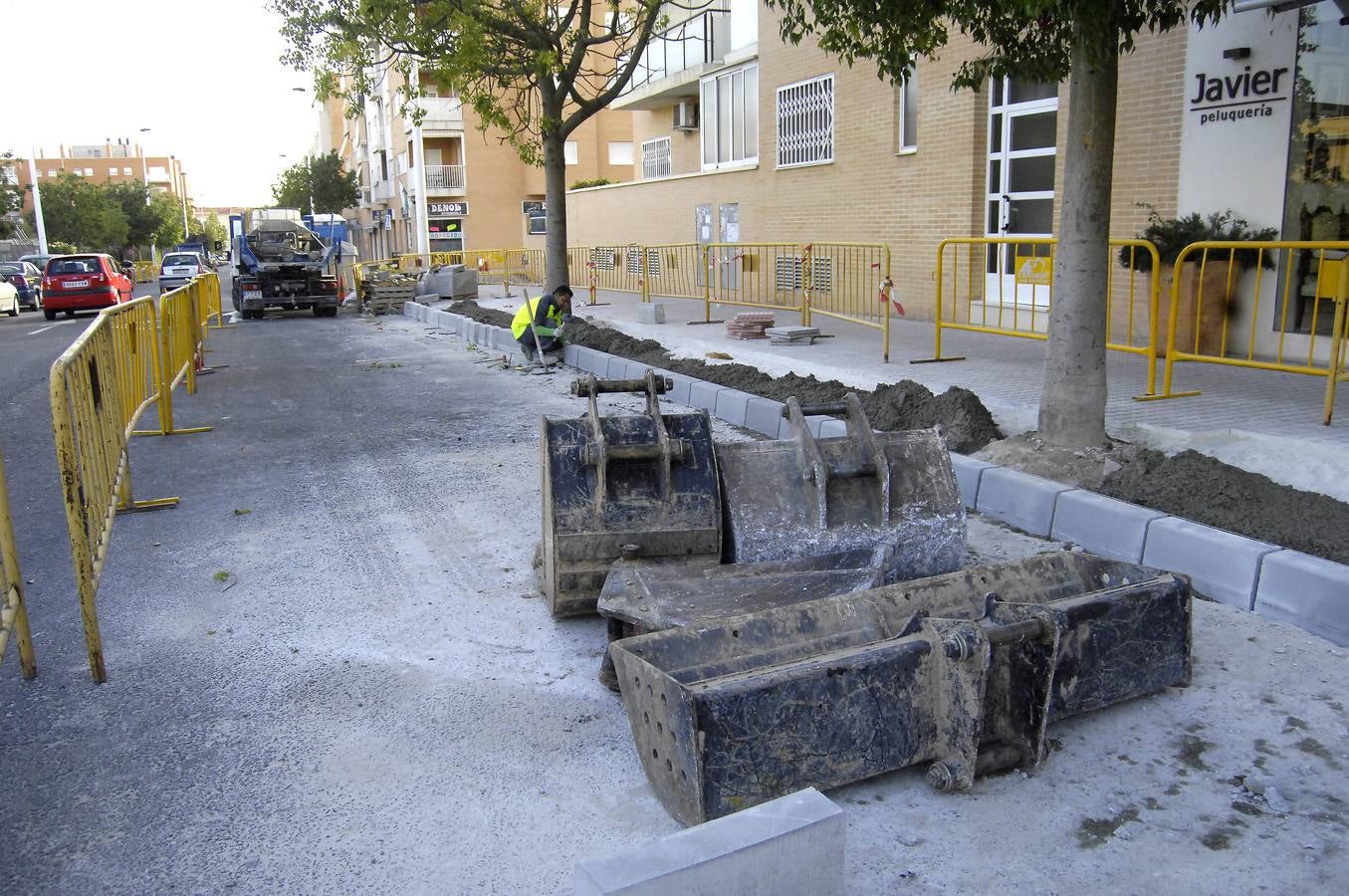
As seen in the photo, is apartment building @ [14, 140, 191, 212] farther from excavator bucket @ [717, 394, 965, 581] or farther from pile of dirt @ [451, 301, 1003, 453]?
excavator bucket @ [717, 394, 965, 581]

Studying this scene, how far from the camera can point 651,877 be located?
7.50ft

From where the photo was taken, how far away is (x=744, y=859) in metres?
2.43

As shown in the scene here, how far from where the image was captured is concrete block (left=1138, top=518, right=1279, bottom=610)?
4707 millimetres

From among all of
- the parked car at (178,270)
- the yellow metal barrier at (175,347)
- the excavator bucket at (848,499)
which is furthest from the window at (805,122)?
the parked car at (178,270)

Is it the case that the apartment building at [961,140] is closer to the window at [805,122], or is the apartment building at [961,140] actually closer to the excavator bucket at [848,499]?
the window at [805,122]

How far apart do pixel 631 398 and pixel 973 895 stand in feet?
28.7

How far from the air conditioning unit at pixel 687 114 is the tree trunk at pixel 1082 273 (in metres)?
19.3

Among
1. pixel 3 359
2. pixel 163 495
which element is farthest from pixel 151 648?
pixel 3 359

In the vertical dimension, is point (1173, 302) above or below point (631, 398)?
above

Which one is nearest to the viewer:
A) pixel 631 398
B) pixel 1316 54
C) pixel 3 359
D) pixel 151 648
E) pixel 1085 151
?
pixel 151 648

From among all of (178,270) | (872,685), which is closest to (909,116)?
(872,685)

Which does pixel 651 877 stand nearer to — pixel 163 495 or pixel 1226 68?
pixel 163 495

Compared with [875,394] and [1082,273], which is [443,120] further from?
[1082,273]

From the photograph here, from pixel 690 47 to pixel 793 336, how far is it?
44.9 ft
